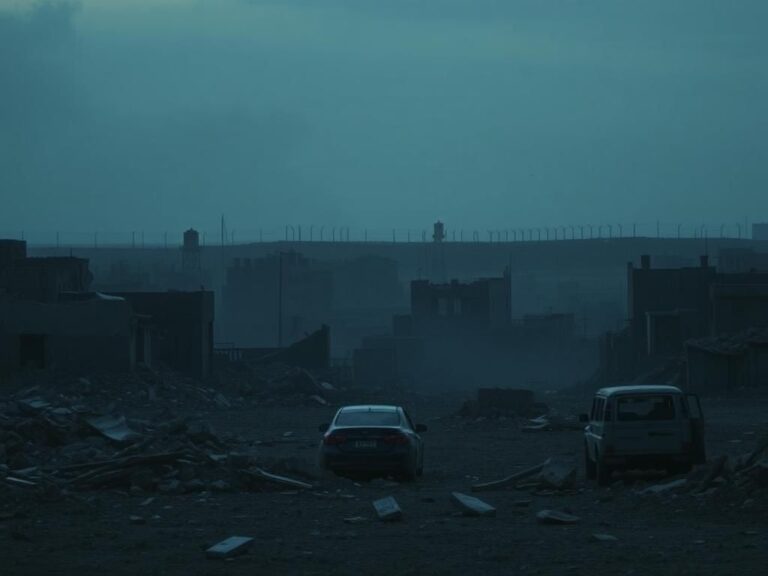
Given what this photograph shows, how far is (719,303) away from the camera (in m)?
Result: 69.7

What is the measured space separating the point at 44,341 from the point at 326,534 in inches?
1609

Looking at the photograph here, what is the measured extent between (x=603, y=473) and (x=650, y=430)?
36.2 inches

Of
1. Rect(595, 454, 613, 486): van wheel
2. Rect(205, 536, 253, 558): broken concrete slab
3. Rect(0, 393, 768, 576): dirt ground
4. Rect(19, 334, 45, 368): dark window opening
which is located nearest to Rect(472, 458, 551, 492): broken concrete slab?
Rect(0, 393, 768, 576): dirt ground

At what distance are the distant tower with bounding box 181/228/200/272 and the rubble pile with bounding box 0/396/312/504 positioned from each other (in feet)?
372

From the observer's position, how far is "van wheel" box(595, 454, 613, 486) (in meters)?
20.8

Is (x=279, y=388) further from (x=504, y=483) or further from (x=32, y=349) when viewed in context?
(x=504, y=483)

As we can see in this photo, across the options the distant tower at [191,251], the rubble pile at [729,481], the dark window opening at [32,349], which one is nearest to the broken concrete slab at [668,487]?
the rubble pile at [729,481]

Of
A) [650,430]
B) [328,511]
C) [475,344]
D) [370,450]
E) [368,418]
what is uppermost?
[650,430]

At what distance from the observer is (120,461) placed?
21078mm

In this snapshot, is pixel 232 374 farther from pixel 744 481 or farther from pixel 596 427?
pixel 744 481

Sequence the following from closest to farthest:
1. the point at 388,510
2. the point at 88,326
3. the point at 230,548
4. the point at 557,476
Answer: the point at 230,548
the point at 388,510
the point at 557,476
the point at 88,326

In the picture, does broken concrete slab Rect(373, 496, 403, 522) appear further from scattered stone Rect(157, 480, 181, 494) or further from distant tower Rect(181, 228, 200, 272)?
distant tower Rect(181, 228, 200, 272)

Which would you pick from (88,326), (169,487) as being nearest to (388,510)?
(169,487)

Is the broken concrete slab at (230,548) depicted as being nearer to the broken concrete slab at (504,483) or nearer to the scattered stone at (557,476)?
the scattered stone at (557,476)
